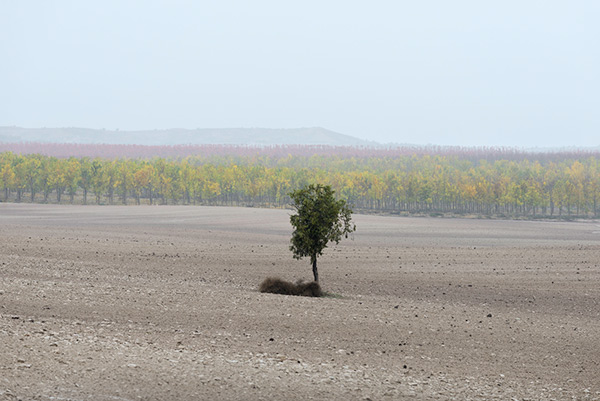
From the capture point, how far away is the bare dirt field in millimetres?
14023

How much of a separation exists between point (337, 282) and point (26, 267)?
1381 centimetres

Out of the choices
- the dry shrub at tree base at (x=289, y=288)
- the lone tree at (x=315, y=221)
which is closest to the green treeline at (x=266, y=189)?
the lone tree at (x=315, y=221)

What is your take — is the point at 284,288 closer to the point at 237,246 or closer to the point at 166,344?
the point at 166,344

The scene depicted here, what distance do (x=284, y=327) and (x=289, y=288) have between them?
797 centimetres

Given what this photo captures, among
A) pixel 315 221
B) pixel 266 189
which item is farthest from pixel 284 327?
pixel 266 189

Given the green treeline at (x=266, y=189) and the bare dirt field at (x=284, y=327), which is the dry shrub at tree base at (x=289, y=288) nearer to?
the bare dirt field at (x=284, y=327)

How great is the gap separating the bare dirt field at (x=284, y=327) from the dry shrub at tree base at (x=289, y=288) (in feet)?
2.82

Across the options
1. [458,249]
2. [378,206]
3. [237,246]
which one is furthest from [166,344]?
[378,206]

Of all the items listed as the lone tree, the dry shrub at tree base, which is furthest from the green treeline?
the dry shrub at tree base

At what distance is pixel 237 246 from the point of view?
4497cm

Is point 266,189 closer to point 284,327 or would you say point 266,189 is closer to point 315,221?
point 315,221

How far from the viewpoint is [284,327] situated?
19469 millimetres

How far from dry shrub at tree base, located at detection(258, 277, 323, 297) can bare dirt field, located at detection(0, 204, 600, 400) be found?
2.82 feet

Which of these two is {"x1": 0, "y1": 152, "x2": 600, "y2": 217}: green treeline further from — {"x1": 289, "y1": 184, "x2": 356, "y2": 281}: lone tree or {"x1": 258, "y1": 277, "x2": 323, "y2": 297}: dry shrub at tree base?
{"x1": 258, "y1": 277, "x2": 323, "y2": 297}: dry shrub at tree base
